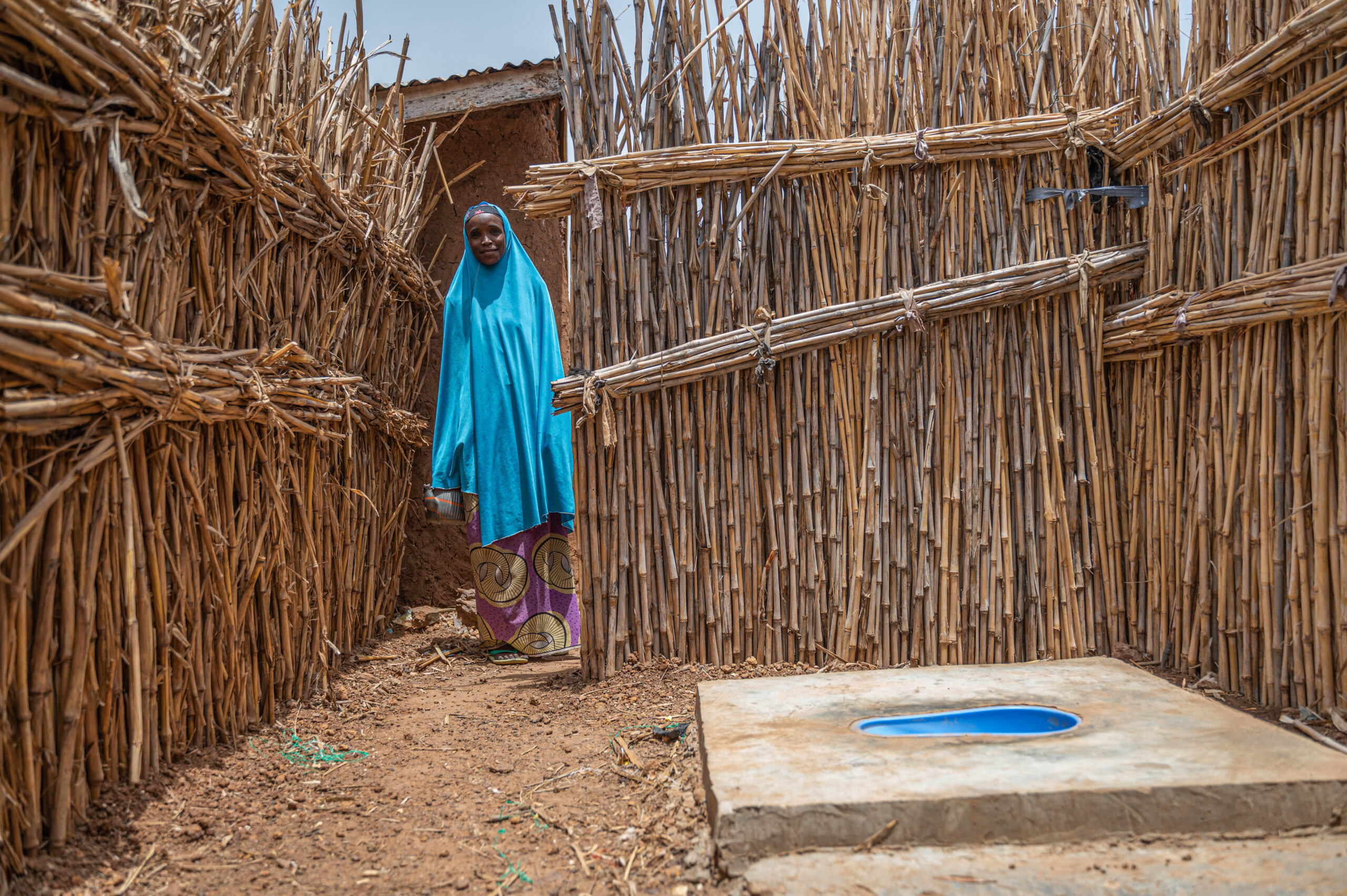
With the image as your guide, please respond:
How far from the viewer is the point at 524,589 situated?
413 centimetres

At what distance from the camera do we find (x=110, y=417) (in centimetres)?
202

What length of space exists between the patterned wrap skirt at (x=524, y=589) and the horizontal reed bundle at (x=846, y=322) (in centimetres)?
118

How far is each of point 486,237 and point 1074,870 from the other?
3.54m

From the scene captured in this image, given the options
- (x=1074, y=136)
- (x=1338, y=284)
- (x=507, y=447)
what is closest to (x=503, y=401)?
(x=507, y=447)

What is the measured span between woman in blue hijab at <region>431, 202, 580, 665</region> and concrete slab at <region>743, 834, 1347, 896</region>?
256 cm

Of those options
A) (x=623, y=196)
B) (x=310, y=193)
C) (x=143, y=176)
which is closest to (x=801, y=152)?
(x=623, y=196)

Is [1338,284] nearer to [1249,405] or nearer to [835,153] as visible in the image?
[1249,405]

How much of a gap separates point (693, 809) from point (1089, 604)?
1777 millimetres

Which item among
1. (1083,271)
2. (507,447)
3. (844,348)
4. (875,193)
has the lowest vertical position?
(507,447)

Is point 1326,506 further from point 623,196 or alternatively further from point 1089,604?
point 623,196

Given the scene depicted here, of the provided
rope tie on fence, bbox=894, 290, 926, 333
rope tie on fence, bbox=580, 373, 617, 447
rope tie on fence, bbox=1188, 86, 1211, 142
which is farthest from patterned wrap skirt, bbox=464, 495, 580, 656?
rope tie on fence, bbox=1188, 86, 1211, 142

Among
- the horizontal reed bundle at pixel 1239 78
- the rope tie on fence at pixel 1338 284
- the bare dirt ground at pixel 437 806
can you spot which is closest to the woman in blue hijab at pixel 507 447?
the bare dirt ground at pixel 437 806

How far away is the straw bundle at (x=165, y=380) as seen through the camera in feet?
5.93

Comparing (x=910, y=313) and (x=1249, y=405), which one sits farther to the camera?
(x=910, y=313)
